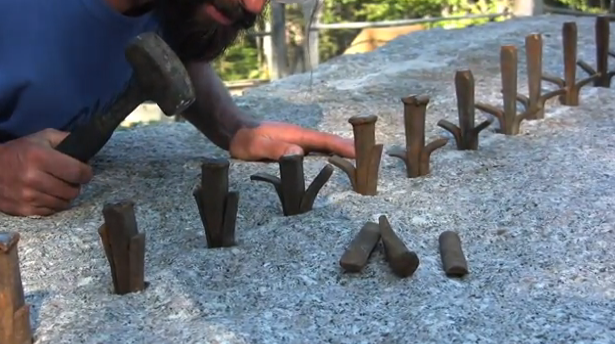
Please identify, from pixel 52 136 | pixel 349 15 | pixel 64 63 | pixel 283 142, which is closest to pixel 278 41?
pixel 349 15

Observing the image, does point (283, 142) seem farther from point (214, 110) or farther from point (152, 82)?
point (152, 82)

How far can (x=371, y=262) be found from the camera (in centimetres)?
116

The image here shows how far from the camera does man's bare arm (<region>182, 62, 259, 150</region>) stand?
1813mm

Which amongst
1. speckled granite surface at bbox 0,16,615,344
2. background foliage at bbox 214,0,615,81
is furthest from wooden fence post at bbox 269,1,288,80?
speckled granite surface at bbox 0,16,615,344

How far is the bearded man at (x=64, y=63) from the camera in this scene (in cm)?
138

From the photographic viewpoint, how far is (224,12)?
1.40m

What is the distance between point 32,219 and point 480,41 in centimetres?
237

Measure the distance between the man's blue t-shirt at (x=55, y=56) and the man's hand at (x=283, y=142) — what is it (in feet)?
1.04

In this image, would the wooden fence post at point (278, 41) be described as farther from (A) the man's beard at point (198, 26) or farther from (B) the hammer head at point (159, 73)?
(B) the hammer head at point (159, 73)

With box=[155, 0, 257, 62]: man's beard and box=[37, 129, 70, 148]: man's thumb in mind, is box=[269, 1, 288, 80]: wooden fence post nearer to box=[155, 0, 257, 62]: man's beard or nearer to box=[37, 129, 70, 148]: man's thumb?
box=[155, 0, 257, 62]: man's beard

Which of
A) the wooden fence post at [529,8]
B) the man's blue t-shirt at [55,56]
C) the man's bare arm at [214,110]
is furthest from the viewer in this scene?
the wooden fence post at [529,8]

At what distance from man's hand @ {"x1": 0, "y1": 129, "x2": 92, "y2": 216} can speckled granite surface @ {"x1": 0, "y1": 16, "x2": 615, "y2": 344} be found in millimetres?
28

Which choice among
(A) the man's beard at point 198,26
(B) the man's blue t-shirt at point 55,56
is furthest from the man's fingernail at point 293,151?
(B) the man's blue t-shirt at point 55,56

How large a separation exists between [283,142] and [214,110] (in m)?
0.19
